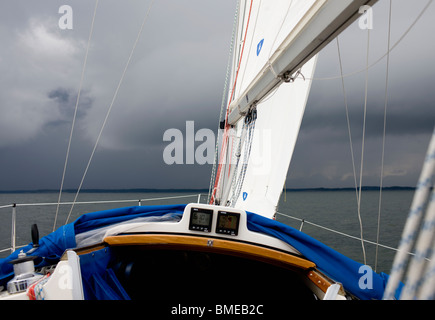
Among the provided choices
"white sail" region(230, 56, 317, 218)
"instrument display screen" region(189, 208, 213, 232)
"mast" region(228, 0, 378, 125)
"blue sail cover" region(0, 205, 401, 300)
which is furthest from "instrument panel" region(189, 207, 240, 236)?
"white sail" region(230, 56, 317, 218)

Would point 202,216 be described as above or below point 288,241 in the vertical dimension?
above

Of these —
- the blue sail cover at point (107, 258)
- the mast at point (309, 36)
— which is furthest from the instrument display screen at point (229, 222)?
the mast at point (309, 36)

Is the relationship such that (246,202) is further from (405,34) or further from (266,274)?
(405,34)

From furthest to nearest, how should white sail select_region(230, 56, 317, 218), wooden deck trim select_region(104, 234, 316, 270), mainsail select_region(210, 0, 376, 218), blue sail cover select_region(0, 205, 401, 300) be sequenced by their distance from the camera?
white sail select_region(230, 56, 317, 218)
wooden deck trim select_region(104, 234, 316, 270)
blue sail cover select_region(0, 205, 401, 300)
mainsail select_region(210, 0, 376, 218)

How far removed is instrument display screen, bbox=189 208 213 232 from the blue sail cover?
301 mm

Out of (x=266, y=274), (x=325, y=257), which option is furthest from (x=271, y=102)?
(x=325, y=257)

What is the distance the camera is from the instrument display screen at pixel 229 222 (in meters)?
1.94

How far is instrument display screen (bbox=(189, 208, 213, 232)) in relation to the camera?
6.39ft

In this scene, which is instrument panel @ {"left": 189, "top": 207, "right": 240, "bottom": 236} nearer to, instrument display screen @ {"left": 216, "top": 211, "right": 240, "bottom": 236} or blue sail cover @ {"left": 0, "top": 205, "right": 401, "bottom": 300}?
instrument display screen @ {"left": 216, "top": 211, "right": 240, "bottom": 236}

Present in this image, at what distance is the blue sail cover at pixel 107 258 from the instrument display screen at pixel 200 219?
30 cm
